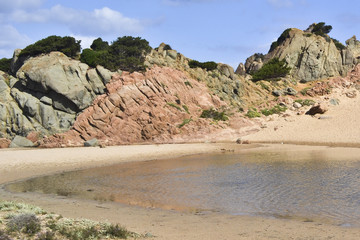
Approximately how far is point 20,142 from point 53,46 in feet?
46.9

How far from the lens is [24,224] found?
827 cm

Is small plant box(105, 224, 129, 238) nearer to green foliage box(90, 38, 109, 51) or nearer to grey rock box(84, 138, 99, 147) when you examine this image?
grey rock box(84, 138, 99, 147)

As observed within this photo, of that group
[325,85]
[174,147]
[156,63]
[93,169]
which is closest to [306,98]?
[325,85]

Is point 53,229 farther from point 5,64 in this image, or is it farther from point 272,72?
point 272,72

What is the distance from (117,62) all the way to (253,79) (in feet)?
86.8

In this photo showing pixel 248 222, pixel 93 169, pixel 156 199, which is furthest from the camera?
pixel 93 169

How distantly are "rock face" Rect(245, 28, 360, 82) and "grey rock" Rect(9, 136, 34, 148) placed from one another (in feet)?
154

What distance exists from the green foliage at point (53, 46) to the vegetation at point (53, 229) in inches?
1564

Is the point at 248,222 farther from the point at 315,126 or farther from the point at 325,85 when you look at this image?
the point at 325,85

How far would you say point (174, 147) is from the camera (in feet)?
112

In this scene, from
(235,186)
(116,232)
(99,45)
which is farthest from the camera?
(99,45)

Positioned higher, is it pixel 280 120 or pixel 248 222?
pixel 280 120

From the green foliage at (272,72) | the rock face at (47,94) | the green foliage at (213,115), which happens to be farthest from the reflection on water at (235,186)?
the green foliage at (272,72)

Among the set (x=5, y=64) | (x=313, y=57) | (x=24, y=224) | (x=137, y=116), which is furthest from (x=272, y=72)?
(x=24, y=224)
